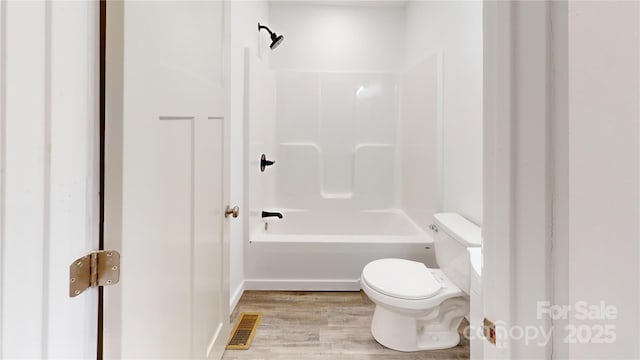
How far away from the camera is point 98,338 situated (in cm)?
80

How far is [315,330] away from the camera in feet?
6.70

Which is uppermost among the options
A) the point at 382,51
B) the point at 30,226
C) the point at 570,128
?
the point at 382,51

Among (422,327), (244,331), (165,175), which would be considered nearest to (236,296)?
(244,331)

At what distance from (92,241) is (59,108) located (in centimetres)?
29

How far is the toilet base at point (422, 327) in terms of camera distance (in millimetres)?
1852

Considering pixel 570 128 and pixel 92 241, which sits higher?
pixel 570 128

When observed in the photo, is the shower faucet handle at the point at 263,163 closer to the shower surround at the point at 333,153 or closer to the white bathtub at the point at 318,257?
the shower surround at the point at 333,153

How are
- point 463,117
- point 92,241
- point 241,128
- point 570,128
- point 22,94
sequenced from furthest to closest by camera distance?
1. point 241,128
2. point 463,117
3. point 92,241
4. point 22,94
5. point 570,128

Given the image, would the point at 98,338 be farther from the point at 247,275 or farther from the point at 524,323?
the point at 247,275

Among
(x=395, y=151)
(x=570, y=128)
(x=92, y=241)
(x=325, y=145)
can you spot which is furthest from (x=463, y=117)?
(x=92, y=241)

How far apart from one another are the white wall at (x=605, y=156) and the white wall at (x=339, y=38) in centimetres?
318

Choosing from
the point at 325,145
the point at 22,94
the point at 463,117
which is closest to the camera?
the point at 22,94

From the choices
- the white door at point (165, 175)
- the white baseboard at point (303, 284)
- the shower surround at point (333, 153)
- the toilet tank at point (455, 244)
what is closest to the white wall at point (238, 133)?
the white baseboard at point (303, 284)

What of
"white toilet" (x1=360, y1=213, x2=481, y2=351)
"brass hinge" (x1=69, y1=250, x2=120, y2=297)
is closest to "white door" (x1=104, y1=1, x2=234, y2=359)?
"brass hinge" (x1=69, y1=250, x2=120, y2=297)
